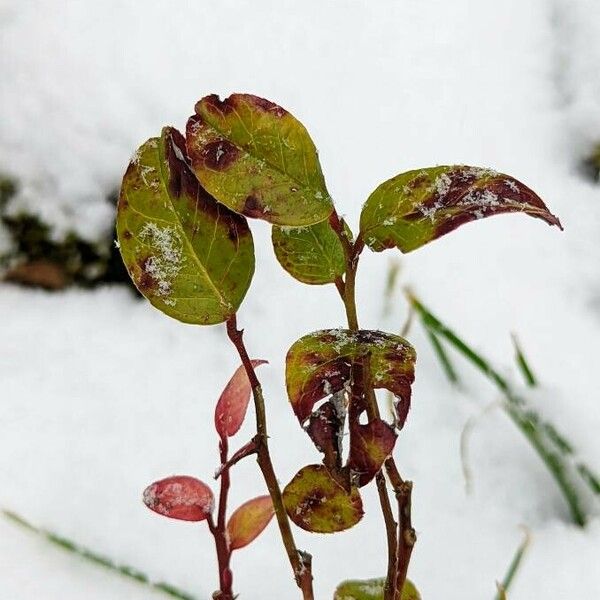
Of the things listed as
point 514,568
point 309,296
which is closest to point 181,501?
point 514,568

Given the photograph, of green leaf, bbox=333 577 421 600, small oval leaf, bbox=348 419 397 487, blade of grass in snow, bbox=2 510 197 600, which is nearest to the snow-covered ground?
blade of grass in snow, bbox=2 510 197 600

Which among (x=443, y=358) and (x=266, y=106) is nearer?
(x=266, y=106)

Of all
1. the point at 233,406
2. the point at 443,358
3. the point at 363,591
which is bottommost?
the point at 363,591

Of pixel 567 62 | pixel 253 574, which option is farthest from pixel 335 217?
pixel 567 62

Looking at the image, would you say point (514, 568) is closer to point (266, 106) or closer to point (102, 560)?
point (102, 560)

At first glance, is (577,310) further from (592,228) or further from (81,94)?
(81,94)

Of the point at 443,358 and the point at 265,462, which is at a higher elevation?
the point at 443,358
